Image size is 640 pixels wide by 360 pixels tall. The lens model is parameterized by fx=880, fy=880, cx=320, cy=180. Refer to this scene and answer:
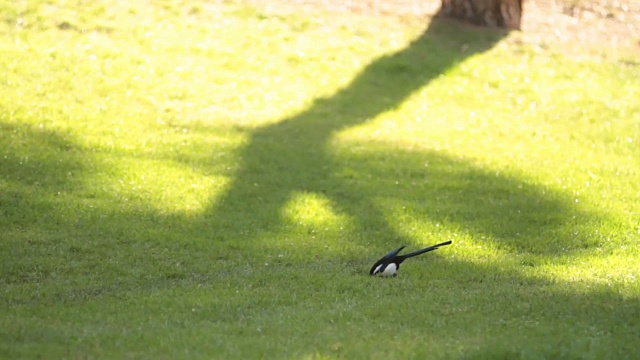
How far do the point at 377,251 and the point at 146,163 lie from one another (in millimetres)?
3921

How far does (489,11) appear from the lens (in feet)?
63.2

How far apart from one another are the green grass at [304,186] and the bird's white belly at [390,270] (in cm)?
18

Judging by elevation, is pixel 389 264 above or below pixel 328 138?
above

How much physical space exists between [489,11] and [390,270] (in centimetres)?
1172

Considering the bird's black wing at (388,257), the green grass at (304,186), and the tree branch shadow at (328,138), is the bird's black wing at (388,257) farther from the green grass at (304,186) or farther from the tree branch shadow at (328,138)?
→ the tree branch shadow at (328,138)

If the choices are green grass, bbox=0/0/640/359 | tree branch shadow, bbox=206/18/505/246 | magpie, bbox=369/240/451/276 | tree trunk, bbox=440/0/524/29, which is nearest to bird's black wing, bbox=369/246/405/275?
magpie, bbox=369/240/451/276

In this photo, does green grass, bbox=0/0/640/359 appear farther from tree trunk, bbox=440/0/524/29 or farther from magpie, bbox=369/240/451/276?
tree trunk, bbox=440/0/524/29

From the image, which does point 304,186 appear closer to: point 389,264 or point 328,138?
point 328,138

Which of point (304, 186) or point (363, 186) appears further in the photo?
point (363, 186)

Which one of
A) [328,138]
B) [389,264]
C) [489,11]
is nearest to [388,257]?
[389,264]

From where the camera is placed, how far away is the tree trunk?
62.8 feet

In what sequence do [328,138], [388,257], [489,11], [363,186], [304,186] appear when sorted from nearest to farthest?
[388,257] < [304,186] < [363,186] < [328,138] < [489,11]

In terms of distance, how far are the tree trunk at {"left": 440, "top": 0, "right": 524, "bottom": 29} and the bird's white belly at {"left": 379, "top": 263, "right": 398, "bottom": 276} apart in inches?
455

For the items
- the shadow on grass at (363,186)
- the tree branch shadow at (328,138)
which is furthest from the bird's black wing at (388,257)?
the tree branch shadow at (328,138)
